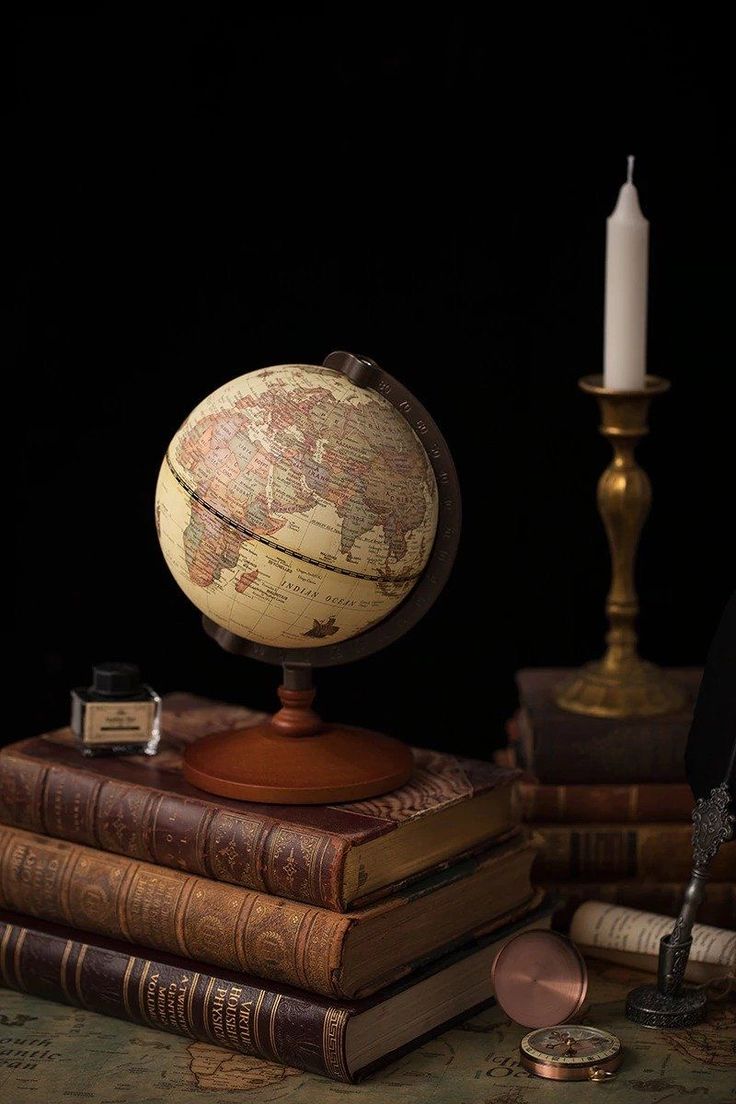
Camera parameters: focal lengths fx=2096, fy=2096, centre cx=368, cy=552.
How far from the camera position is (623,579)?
3.52 m

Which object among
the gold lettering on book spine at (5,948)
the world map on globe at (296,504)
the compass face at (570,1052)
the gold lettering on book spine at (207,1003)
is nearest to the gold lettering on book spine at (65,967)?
the gold lettering on book spine at (5,948)

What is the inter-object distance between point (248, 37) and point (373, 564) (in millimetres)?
1344

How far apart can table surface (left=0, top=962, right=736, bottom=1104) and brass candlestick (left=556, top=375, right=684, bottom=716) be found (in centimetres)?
56

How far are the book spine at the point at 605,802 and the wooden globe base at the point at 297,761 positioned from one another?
320 mm

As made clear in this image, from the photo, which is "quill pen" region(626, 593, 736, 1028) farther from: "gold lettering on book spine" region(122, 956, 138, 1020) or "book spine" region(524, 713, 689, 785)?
"gold lettering on book spine" region(122, 956, 138, 1020)

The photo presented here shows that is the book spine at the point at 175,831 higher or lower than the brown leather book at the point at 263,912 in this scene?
higher

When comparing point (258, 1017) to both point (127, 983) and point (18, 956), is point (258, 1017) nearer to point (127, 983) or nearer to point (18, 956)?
point (127, 983)

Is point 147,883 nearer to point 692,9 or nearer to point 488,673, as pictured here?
point 488,673

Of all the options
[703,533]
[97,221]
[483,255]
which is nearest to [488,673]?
[703,533]

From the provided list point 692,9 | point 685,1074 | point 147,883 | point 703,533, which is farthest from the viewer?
point 703,533

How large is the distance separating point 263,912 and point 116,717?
1.48ft

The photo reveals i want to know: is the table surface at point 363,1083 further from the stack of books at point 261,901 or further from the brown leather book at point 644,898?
the brown leather book at point 644,898

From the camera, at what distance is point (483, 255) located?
3893 millimetres

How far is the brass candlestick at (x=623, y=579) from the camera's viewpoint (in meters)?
3.43
